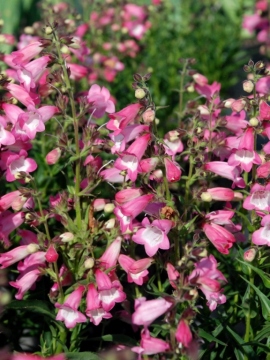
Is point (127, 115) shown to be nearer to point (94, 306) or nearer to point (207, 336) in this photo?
point (94, 306)

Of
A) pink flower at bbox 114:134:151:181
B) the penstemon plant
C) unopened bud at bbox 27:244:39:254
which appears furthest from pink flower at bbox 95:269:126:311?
pink flower at bbox 114:134:151:181

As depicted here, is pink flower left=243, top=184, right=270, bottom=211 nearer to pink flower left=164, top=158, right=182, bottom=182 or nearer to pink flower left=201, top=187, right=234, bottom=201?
pink flower left=201, top=187, right=234, bottom=201

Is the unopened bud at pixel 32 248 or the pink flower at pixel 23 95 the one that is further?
the pink flower at pixel 23 95

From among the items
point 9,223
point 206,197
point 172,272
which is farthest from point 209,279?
point 9,223

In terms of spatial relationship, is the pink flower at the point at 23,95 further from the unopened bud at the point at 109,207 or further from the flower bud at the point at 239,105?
the flower bud at the point at 239,105

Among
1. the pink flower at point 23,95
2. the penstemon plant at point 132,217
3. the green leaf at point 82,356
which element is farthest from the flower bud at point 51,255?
the pink flower at point 23,95

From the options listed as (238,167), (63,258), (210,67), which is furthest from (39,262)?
(210,67)
